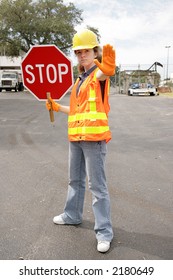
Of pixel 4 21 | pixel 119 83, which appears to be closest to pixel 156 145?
pixel 119 83

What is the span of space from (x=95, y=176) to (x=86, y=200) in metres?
1.26

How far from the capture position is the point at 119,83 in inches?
1430

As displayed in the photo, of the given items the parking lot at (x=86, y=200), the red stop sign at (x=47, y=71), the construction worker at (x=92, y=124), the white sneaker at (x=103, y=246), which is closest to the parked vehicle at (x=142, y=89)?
the parking lot at (x=86, y=200)

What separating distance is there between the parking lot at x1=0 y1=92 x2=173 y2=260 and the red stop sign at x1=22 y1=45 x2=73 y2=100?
4.76ft

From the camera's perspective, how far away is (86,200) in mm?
4484

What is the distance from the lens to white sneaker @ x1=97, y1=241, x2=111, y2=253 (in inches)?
126

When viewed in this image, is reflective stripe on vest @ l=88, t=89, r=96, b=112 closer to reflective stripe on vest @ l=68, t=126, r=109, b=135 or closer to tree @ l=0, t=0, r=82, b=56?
reflective stripe on vest @ l=68, t=126, r=109, b=135

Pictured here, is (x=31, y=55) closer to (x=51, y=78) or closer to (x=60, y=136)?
(x=51, y=78)

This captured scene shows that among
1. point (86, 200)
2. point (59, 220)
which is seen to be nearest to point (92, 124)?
point (59, 220)

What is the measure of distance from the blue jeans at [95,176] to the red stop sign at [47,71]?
0.66 metres

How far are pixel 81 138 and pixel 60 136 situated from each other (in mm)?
5620

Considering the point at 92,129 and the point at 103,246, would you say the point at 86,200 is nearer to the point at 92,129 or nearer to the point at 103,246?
the point at 103,246

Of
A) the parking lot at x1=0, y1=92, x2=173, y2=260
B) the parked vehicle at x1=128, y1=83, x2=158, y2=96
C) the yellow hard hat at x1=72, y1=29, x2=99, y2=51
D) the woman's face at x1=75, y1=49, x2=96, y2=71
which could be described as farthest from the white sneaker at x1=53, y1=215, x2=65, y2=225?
the parked vehicle at x1=128, y1=83, x2=158, y2=96

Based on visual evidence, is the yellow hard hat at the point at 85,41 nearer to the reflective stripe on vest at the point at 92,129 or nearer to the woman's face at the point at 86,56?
the woman's face at the point at 86,56
